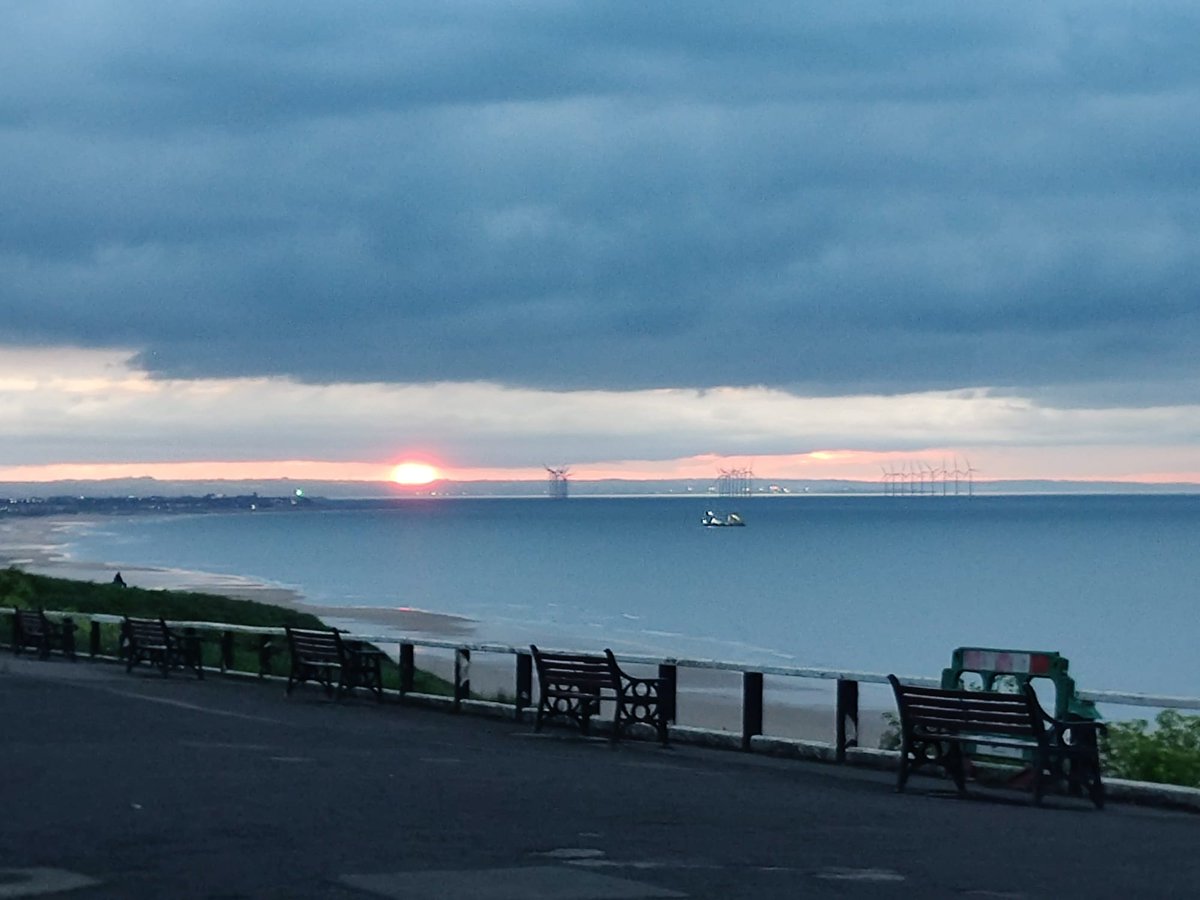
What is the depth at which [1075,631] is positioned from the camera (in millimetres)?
84000

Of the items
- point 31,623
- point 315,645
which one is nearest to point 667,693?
point 315,645

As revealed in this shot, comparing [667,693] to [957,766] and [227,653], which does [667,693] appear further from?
[227,653]

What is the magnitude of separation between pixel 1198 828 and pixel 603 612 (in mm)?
79480

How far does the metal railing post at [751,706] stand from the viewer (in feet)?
59.6

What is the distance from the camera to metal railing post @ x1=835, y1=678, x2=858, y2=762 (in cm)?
1697

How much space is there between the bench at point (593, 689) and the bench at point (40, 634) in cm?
1526

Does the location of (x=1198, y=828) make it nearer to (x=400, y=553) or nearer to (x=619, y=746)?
(x=619, y=746)

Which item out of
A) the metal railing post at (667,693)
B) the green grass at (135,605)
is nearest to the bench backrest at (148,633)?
the green grass at (135,605)

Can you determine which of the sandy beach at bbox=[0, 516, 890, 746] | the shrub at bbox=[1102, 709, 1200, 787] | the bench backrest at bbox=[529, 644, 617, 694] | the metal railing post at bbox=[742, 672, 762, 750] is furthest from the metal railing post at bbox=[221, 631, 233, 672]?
the shrub at bbox=[1102, 709, 1200, 787]

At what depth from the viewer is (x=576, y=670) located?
19875 millimetres

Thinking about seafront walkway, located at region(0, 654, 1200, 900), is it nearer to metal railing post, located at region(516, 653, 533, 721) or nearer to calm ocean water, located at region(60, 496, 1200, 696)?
metal railing post, located at region(516, 653, 533, 721)

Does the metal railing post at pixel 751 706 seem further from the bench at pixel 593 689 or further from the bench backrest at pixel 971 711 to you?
the bench backrest at pixel 971 711

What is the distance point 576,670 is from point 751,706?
7.72 ft

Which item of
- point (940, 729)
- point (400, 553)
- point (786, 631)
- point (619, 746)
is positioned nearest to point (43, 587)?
point (786, 631)
